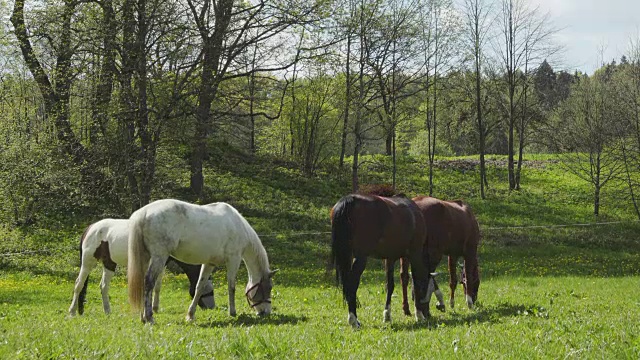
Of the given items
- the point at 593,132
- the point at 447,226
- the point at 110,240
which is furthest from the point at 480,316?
the point at 593,132

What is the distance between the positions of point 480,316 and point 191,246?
15.9 feet

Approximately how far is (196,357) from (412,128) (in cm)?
4128

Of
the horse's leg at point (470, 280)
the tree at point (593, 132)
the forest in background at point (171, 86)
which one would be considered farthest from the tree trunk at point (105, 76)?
the tree at point (593, 132)

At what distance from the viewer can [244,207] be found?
1169 inches

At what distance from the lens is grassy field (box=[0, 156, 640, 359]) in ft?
18.5

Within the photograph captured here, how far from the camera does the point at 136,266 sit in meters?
9.02

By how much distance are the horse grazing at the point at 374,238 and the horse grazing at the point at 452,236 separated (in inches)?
32.2

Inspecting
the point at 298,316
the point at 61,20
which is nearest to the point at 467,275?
the point at 298,316

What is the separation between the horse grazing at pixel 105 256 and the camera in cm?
1116

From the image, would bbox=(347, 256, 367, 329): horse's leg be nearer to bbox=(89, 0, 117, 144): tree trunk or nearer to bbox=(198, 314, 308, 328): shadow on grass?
bbox=(198, 314, 308, 328): shadow on grass

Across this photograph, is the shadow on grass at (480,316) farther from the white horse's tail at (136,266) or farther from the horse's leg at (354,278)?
the white horse's tail at (136,266)

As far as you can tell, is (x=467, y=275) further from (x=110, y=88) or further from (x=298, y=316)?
(x=110, y=88)

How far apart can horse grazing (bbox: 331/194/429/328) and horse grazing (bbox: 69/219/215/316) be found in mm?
4188

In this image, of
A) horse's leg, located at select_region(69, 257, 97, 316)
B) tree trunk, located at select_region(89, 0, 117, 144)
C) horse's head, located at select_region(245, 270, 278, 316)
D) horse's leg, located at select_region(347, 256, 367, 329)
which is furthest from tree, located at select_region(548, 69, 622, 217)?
horse's leg, located at select_region(69, 257, 97, 316)
